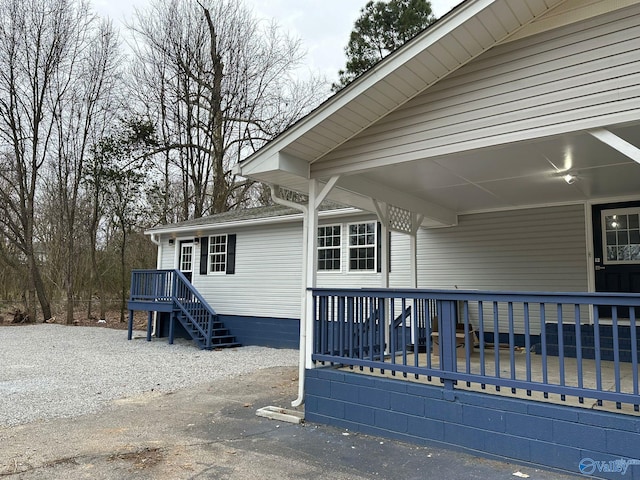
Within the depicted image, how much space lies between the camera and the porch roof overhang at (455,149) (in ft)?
12.1

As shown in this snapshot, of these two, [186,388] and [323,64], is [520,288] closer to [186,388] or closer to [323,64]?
[186,388]

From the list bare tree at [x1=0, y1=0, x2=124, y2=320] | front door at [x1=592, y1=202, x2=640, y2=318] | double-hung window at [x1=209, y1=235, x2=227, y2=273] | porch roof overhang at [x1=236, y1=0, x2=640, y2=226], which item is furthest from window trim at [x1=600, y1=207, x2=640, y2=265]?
bare tree at [x1=0, y1=0, x2=124, y2=320]

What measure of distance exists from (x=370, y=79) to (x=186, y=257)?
10010 millimetres

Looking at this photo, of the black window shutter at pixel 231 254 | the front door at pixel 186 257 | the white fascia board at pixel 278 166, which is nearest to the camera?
the white fascia board at pixel 278 166

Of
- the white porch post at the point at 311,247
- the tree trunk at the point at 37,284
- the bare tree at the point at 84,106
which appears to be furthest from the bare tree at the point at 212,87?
the white porch post at the point at 311,247

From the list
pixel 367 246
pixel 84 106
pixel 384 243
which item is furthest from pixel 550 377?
pixel 84 106

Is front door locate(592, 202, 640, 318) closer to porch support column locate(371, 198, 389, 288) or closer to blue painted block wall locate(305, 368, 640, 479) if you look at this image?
porch support column locate(371, 198, 389, 288)

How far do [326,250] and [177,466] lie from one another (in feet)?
22.6

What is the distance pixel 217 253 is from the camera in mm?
12156

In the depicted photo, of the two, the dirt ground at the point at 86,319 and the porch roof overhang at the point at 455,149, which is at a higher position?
the porch roof overhang at the point at 455,149

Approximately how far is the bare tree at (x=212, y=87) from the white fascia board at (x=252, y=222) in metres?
5.84

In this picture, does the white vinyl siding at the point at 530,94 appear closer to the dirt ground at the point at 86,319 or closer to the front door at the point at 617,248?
the front door at the point at 617,248

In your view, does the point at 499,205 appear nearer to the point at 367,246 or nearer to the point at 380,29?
the point at 367,246

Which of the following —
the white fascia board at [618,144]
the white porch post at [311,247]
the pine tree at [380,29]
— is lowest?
the white porch post at [311,247]
